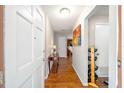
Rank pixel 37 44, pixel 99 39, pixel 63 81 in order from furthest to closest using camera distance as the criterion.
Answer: pixel 99 39, pixel 63 81, pixel 37 44

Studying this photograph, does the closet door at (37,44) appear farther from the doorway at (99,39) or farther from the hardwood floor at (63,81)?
the doorway at (99,39)

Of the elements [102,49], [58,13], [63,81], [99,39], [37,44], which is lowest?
[63,81]

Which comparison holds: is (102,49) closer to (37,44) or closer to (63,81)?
(63,81)

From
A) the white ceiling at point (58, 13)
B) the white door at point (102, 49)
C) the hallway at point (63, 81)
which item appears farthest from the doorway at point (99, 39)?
the hallway at point (63, 81)

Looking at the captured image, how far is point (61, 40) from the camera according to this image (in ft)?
35.6

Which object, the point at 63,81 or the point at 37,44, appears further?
the point at 63,81

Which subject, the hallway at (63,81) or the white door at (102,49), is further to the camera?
the white door at (102,49)

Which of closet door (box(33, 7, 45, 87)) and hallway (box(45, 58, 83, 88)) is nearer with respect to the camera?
closet door (box(33, 7, 45, 87))

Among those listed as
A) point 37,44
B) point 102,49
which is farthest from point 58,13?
point 37,44

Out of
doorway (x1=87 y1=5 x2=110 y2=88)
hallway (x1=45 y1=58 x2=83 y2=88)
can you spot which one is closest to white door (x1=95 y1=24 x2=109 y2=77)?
doorway (x1=87 y1=5 x2=110 y2=88)

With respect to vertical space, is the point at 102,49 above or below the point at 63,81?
above

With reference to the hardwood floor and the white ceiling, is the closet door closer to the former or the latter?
the white ceiling
